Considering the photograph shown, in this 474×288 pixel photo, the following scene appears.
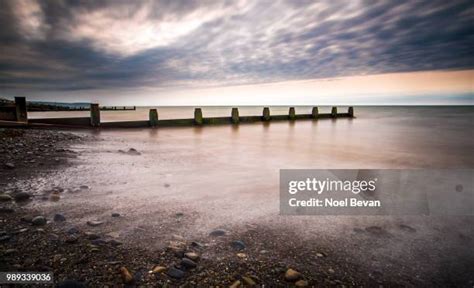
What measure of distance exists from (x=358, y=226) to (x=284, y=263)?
128 centimetres

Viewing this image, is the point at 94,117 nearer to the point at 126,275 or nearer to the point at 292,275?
the point at 126,275

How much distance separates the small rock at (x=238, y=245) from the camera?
88.1 inches

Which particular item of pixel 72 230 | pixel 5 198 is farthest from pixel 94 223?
pixel 5 198

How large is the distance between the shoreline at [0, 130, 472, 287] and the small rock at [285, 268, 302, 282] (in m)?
0.02

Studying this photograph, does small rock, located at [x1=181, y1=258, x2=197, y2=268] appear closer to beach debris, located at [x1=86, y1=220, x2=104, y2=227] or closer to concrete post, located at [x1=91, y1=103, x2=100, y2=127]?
beach debris, located at [x1=86, y1=220, x2=104, y2=227]

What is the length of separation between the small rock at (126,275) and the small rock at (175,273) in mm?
270

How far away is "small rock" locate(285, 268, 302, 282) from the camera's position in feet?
6.00

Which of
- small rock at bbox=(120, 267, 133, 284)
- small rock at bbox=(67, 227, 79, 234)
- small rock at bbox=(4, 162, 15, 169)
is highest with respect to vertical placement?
small rock at bbox=(4, 162, 15, 169)

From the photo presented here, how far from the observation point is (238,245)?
2266mm

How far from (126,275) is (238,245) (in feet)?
3.22

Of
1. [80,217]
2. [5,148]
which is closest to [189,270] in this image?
[80,217]

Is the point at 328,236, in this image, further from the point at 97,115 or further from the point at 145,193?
the point at 97,115

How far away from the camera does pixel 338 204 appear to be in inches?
134

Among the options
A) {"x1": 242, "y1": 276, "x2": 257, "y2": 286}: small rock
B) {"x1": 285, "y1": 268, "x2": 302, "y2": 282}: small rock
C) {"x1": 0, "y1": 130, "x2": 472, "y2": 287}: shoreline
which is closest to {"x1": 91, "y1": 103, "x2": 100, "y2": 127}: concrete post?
{"x1": 0, "y1": 130, "x2": 472, "y2": 287}: shoreline
